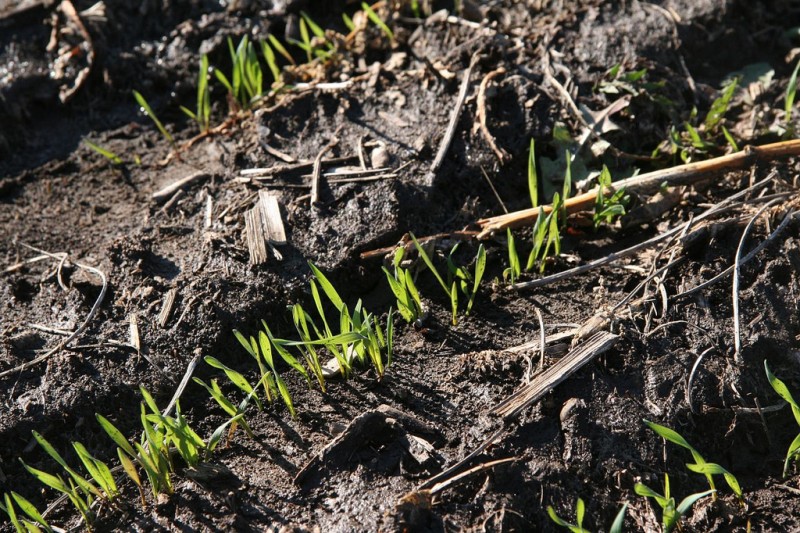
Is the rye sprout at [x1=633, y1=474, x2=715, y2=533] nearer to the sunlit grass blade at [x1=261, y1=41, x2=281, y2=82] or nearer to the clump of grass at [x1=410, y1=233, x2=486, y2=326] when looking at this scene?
the clump of grass at [x1=410, y1=233, x2=486, y2=326]

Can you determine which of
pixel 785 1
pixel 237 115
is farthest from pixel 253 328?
pixel 785 1

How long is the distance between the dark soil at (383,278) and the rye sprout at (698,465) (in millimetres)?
80

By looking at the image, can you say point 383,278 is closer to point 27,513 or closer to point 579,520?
point 579,520

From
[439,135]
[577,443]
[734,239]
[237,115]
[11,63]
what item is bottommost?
[577,443]

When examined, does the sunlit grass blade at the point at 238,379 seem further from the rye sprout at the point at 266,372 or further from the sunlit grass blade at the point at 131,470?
the sunlit grass blade at the point at 131,470

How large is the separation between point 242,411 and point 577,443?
99 centimetres

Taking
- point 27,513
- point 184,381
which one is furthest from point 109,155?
point 27,513

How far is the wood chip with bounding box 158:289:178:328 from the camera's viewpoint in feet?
8.43

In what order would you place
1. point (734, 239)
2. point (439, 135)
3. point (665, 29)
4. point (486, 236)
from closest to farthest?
point (734, 239) < point (486, 236) < point (439, 135) < point (665, 29)

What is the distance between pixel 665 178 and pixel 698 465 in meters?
1.14

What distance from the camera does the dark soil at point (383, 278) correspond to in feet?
7.15

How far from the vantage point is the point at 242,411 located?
→ 2.27 metres

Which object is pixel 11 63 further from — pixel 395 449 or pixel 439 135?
pixel 395 449

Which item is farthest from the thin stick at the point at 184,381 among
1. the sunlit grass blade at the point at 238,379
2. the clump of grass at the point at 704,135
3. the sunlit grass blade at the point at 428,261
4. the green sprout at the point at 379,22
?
the clump of grass at the point at 704,135
